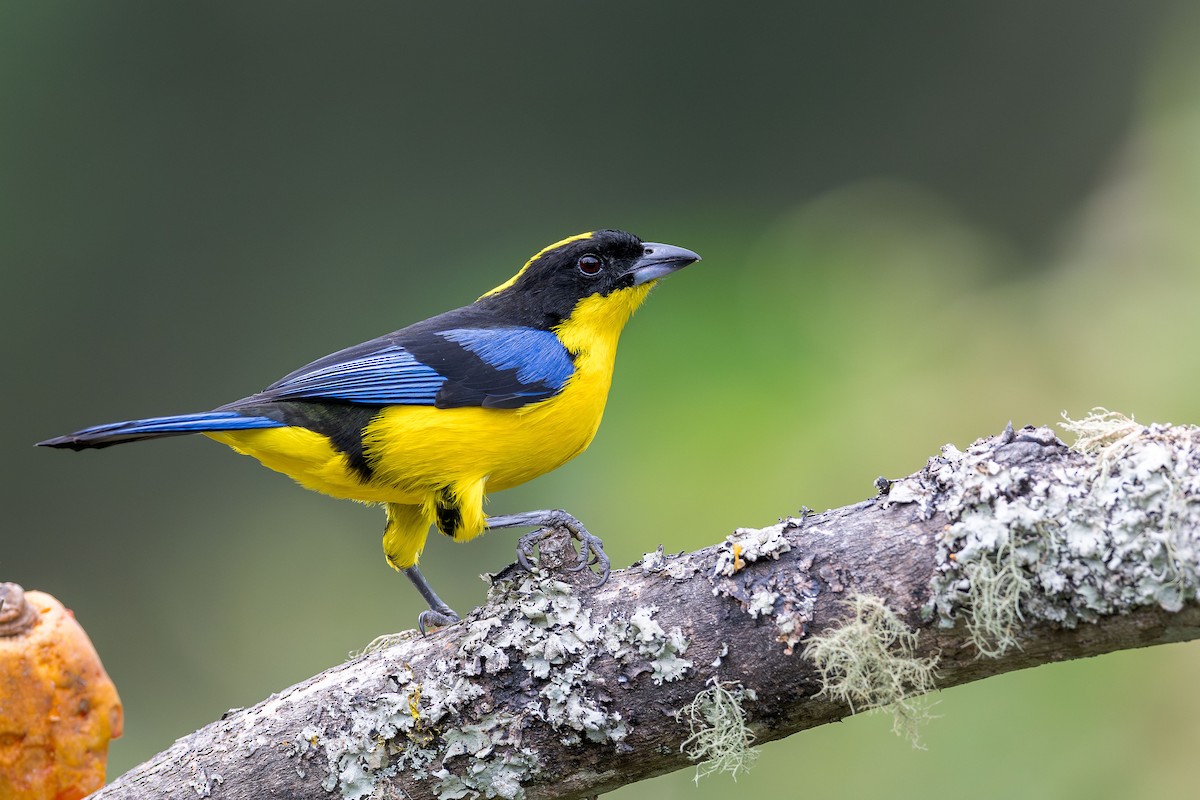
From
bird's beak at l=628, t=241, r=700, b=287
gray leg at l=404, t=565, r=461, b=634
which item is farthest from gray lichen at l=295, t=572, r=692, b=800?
bird's beak at l=628, t=241, r=700, b=287

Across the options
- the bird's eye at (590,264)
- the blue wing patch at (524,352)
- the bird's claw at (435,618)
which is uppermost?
the bird's eye at (590,264)

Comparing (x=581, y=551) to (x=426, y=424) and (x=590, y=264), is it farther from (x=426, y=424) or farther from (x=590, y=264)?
(x=590, y=264)

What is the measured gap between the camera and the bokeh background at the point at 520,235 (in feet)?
15.6

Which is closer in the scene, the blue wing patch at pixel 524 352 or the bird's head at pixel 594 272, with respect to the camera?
the blue wing patch at pixel 524 352

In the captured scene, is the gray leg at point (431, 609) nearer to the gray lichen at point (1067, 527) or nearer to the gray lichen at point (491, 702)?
the gray lichen at point (491, 702)

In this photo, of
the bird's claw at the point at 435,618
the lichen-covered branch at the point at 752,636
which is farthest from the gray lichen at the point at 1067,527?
the bird's claw at the point at 435,618

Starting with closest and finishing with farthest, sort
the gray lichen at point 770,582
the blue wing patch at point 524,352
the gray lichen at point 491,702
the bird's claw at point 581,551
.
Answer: the gray lichen at point 770,582 → the gray lichen at point 491,702 → the bird's claw at point 581,551 → the blue wing patch at point 524,352

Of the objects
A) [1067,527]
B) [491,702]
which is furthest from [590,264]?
[1067,527]

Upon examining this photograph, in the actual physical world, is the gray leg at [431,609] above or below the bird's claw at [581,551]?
below

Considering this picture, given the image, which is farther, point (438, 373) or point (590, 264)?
point (590, 264)

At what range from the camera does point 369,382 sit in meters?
3.63

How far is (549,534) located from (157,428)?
1179mm

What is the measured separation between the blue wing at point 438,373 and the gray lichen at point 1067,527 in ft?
5.14

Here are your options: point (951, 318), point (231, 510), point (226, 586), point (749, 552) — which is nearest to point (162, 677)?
point (226, 586)
